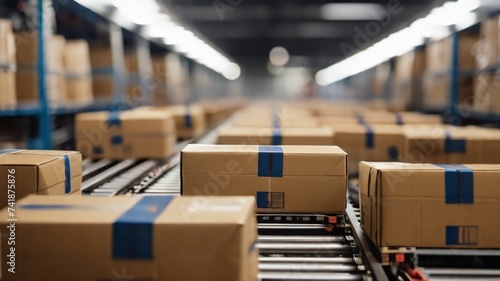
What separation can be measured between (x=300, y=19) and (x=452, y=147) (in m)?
9.60

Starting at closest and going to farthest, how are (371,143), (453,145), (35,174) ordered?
1. (35,174)
2. (453,145)
3. (371,143)

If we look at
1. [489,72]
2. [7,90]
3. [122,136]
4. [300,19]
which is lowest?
[122,136]

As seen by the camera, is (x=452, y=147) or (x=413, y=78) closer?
(x=452, y=147)

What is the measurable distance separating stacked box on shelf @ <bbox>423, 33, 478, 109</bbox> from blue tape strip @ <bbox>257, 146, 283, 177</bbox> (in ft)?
21.5

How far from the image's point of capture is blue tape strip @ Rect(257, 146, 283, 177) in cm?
318

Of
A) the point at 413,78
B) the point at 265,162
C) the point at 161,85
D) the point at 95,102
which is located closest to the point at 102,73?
the point at 95,102

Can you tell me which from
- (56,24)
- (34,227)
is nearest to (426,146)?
(34,227)

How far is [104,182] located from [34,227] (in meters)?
2.77

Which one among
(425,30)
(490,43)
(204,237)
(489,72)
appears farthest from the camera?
(425,30)

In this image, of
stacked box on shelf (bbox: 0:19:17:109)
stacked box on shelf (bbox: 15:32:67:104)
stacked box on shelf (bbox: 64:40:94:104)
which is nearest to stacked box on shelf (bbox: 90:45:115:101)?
stacked box on shelf (bbox: 64:40:94:104)

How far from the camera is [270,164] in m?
3.19

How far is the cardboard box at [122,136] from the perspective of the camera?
552 centimetres

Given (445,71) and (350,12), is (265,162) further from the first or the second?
(350,12)

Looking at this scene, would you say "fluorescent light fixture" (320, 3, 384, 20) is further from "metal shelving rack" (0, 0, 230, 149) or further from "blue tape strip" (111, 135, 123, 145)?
"blue tape strip" (111, 135, 123, 145)
